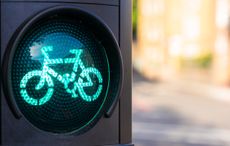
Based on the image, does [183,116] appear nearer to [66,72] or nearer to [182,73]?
[66,72]

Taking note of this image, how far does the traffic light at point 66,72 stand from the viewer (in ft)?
3.70

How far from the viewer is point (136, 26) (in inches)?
1416

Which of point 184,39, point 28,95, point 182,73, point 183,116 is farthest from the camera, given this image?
A: point 182,73

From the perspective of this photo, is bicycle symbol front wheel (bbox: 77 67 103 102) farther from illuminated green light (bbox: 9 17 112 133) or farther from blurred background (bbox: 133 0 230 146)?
blurred background (bbox: 133 0 230 146)

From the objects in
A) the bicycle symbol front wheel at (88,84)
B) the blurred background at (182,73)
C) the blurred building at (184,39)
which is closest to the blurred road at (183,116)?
the blurred background at (182,73)

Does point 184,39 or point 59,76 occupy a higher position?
point 184,39

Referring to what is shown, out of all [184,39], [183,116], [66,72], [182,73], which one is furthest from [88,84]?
[182,73]

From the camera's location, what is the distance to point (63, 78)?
1192 millimetres

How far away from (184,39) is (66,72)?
2876 cm

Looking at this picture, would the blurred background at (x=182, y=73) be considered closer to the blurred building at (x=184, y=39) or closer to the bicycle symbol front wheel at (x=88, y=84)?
the blurred building at (x=184, y=39)

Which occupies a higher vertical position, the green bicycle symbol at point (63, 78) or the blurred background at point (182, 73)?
the blurred background at point (182, 73)

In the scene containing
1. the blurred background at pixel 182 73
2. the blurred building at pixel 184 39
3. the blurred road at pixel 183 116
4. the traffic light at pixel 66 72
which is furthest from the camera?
the blurred building at pixel 184 39

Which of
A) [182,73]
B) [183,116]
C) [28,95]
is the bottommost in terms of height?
[28,95]

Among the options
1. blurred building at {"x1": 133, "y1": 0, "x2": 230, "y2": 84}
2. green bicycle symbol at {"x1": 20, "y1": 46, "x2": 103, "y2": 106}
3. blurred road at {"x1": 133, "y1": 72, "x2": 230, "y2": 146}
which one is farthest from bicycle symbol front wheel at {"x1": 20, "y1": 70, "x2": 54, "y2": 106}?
blurred building at {"x1": 133, "y1": 0, "x2": 230, "y2": 84}
